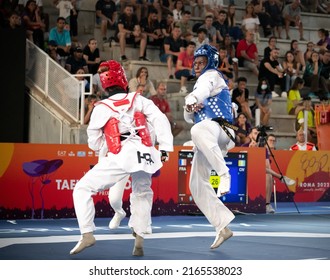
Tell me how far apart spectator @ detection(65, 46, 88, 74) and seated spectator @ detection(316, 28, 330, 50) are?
8.73 metres

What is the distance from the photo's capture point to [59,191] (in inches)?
630

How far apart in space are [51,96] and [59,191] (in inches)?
215

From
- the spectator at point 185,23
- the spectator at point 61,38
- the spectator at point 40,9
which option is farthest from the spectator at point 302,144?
the spectator at point 40,9

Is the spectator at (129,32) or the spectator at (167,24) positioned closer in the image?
the spectator at (129,32)

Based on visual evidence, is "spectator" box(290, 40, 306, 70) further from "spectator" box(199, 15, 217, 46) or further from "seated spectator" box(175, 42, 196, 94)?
"seated spectator" box(175, 42, 196, 94)

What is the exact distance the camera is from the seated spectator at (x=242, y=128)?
2079 centimetres

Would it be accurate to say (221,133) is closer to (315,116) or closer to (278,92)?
(315,116)

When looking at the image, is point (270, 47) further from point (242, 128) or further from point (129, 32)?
point (242, 128)

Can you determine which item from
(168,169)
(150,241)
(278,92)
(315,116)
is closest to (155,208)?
(168,169)

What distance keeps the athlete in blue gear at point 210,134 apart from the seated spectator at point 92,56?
35.7 ft

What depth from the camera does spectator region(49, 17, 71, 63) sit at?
2231cm

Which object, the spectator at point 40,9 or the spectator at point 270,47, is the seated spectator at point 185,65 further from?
the spectator at point 40,9

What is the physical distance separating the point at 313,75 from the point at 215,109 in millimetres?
15610

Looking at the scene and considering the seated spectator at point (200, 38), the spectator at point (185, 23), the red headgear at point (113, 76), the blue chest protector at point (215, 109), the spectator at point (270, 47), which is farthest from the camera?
the spectator at point (270, 47)
